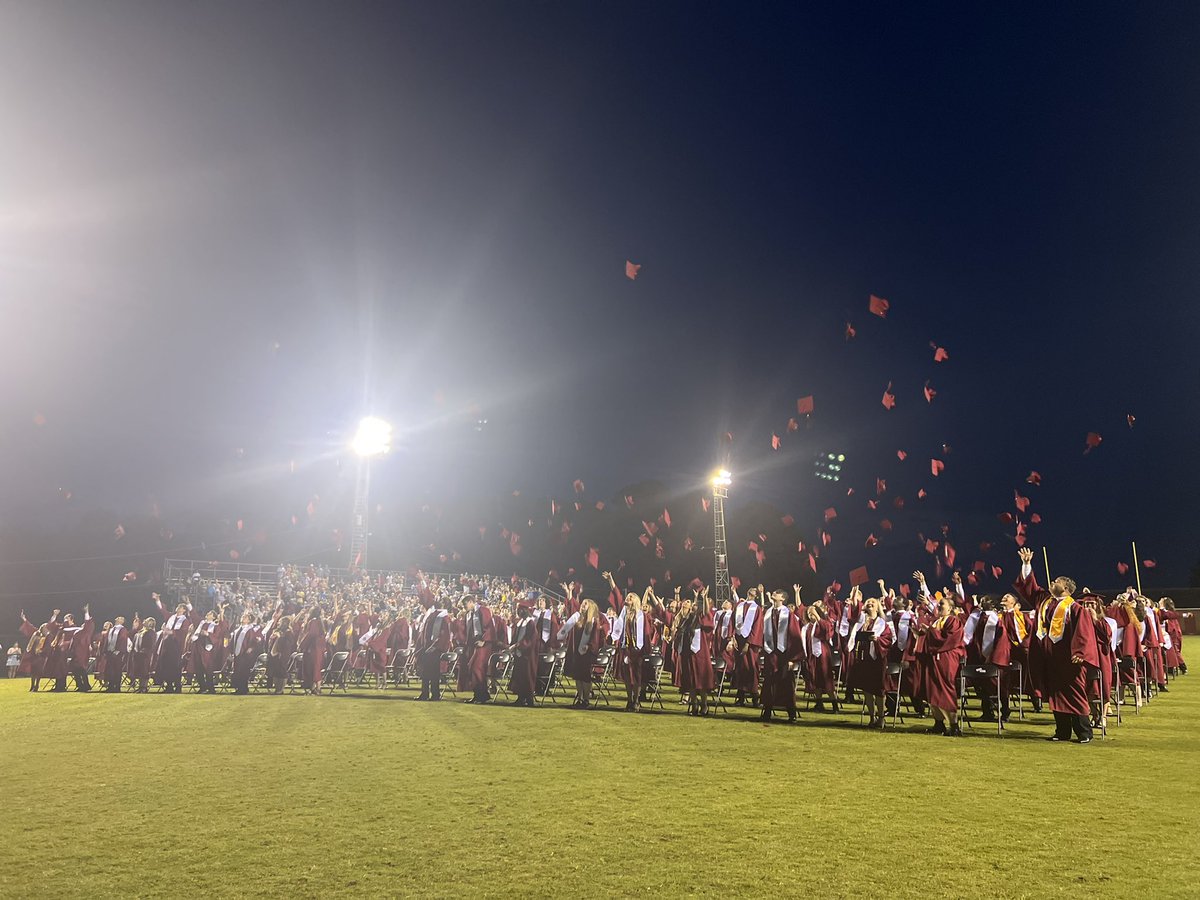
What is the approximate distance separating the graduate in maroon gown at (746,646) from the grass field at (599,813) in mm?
2595

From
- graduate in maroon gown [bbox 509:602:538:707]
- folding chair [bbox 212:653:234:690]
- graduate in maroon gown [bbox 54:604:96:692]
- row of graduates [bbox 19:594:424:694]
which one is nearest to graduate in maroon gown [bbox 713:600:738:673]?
graduate in maroon gown [bbox 509:602:538:707]

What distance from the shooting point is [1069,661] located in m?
10.6

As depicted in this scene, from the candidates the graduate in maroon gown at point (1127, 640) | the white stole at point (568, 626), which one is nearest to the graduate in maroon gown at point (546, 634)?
the white stole at point (568, 626)

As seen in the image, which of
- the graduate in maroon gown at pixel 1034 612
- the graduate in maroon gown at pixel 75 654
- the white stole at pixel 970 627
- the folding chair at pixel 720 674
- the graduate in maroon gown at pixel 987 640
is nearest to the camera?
the graduate in maroon gown at pixel 1034 612

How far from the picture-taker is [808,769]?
28.4 feet

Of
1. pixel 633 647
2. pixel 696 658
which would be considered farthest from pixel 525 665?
pixel 696 658

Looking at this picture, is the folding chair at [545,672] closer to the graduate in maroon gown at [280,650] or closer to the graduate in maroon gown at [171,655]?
the graduate in maroon gown at [280,650]

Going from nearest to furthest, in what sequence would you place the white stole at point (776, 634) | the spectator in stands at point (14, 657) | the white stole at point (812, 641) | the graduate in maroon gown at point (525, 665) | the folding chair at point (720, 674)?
the white stole at point (776, 634) < the folding chair at point (720, 674) < the white stole at point (812, 641) < the graduate in maroon gown at point (525, 665) < the spectator in stands at point (14, 657)

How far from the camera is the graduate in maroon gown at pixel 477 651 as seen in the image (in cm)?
1672

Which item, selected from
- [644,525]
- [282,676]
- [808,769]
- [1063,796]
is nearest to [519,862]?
[808,769]

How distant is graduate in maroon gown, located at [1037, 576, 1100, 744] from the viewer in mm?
10508

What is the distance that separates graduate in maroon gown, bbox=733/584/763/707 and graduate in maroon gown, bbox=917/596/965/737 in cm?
322

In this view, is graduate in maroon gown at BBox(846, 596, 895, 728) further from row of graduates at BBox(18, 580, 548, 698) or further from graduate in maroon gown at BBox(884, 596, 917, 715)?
row of graduates at BBox(18, 580, 548, 698)

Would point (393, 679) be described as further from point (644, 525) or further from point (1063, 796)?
point (644, 525)
